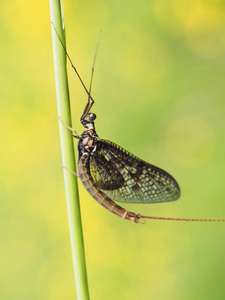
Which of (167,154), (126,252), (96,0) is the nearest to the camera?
(126,252)

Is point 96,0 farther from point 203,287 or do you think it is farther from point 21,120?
point 203,287

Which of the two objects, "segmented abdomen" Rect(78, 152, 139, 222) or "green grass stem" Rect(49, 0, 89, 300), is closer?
"green grass stem" Rect(49, 0, 89, 300)

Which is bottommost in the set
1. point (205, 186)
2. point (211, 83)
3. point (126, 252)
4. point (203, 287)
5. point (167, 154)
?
point (203, 287)

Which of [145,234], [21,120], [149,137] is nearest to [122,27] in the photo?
[149,137]

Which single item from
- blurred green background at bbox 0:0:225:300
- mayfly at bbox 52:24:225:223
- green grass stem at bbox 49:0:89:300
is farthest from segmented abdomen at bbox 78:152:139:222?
blurred green background at bbox 0:0:225:300

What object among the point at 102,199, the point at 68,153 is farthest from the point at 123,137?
the point at 68,153

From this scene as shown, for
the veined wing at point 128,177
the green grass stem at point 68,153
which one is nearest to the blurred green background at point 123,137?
the veined wing at point 128,177

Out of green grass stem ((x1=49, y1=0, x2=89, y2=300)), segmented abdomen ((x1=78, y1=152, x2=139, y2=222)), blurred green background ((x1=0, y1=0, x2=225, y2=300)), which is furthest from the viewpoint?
blurred green background ((x1=0, y1=0, x2=225, y2=300))

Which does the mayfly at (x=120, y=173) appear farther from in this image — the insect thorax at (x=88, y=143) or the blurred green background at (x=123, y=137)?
the blurred green background at (x=123, y=137)

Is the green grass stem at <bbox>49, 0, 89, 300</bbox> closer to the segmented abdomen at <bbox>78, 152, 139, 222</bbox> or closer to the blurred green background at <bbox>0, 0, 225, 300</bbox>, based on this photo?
the segmented abdomen at <bbox>78, 152, 139, 222</bbox>
